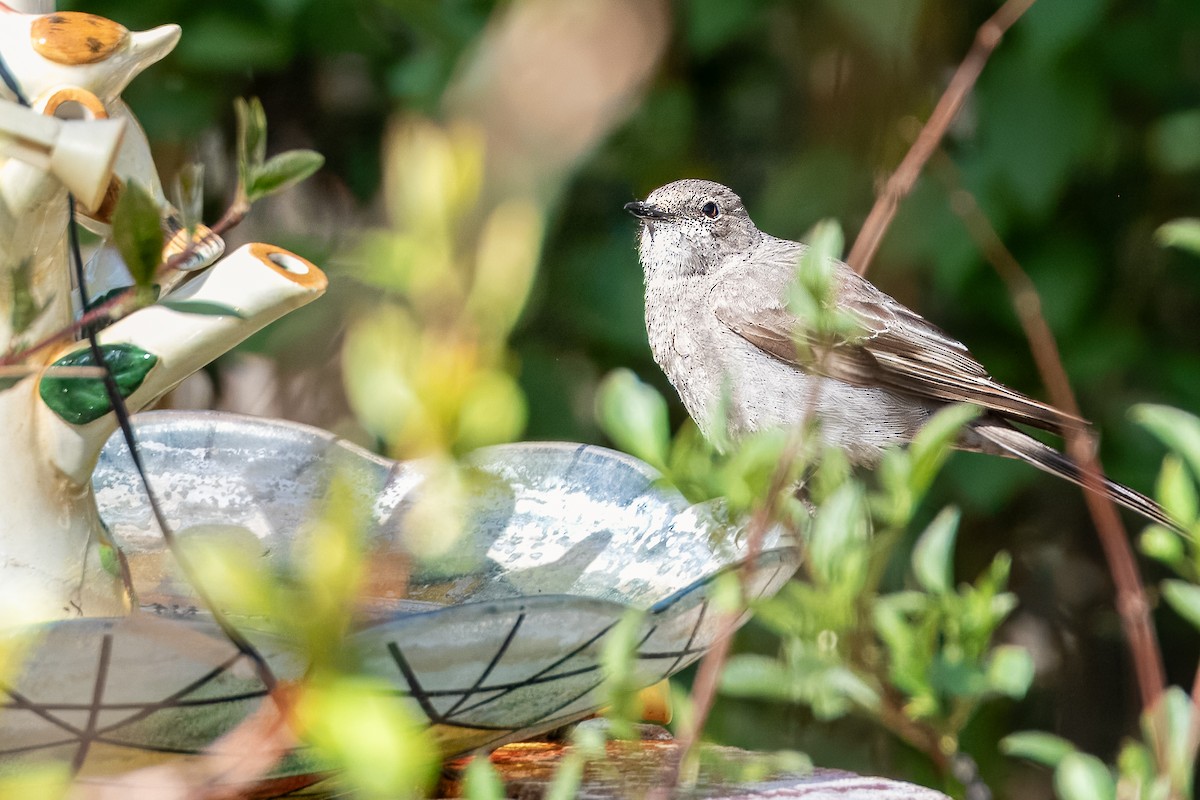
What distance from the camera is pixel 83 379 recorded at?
53 cm

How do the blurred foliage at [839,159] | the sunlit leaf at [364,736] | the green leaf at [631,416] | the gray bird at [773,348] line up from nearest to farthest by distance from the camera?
the sunlit leaf at [364,736] < the green leaf at [631,416] < the gray bird at [773,348] < the blurred foliage at [839,159]

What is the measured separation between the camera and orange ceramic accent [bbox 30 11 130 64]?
1.76 ft

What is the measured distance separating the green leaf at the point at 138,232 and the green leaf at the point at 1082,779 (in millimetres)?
308

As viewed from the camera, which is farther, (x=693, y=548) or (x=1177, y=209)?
(x=1177, y=209)

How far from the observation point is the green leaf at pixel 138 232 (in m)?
0.38

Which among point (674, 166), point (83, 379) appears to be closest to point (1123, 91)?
point (674, 166)

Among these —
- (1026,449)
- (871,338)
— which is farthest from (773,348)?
(1026,449)

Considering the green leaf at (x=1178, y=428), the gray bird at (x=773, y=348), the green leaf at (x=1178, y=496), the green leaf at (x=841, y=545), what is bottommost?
the gray bird at (x=773, y=348)

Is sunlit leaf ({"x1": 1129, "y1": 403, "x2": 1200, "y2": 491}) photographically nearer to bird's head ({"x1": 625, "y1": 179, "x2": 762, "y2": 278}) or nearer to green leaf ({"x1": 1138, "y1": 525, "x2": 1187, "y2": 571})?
green leaf ({"x1": 1138, "y1": 525, "x2": 1187, "y2": 571})

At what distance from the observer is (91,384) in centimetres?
53

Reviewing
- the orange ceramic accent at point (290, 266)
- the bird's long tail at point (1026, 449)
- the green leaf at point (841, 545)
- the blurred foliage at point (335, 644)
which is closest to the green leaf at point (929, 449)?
the green leaf at point (841, 545)

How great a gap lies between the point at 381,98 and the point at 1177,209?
1.00m

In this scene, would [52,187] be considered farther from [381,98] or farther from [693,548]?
[381,98]

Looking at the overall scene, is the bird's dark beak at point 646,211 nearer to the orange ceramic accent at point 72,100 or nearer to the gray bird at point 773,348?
the gray bird at point 773,348
